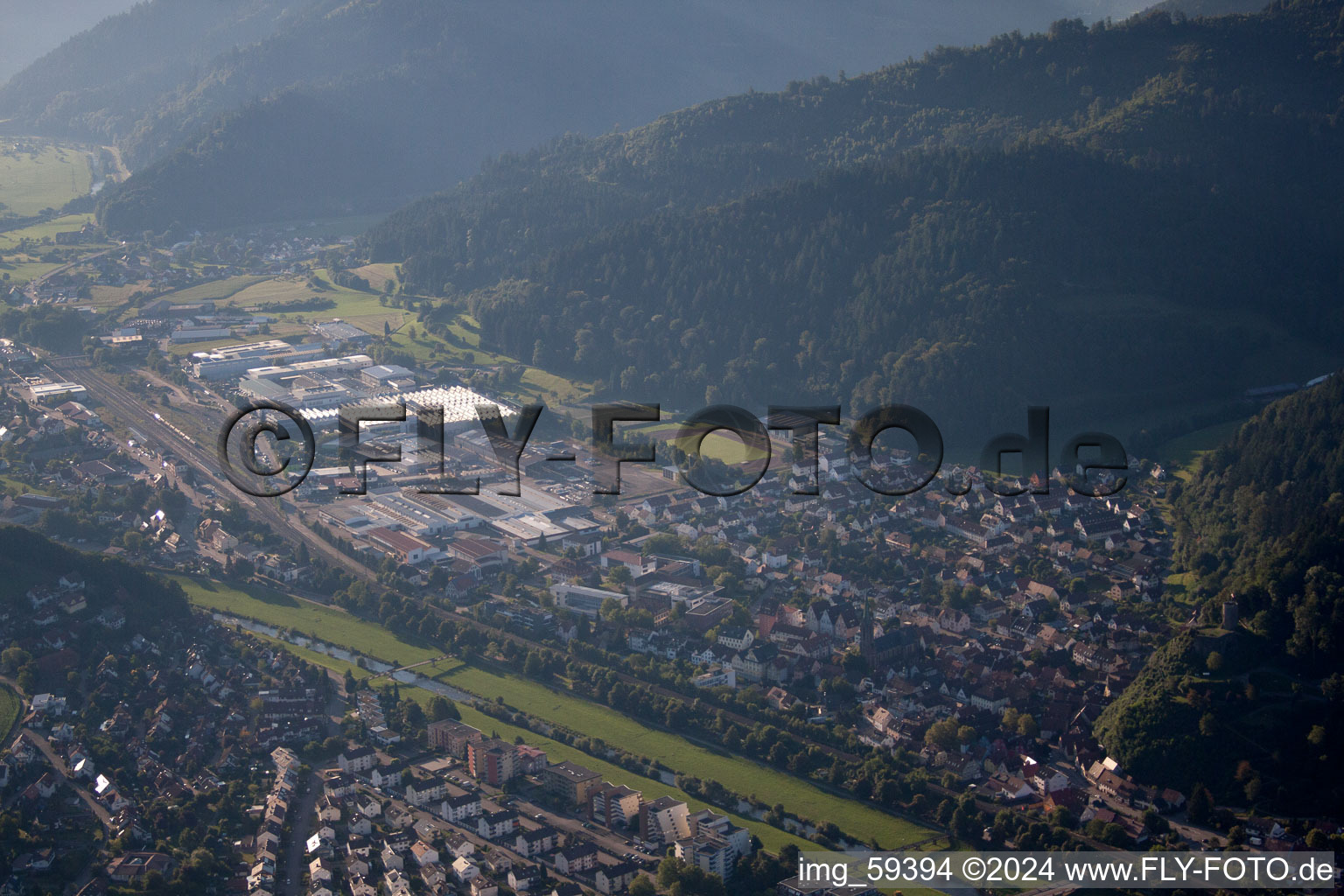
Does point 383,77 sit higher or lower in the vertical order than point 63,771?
higher

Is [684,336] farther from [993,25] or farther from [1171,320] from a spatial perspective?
[993,25]

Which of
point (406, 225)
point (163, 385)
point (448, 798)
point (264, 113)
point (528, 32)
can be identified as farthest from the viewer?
point (528, 32)

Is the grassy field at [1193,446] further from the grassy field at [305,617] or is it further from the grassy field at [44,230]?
the grassy field at [44,230]

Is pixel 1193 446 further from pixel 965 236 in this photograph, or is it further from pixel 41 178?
pixel 41 178

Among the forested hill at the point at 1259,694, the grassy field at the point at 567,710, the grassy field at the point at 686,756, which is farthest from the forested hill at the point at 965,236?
the grassy field at the point at 686,756

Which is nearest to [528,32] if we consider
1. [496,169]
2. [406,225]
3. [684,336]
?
[496,169]

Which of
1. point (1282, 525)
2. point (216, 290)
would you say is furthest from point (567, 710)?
point (216, 290)
